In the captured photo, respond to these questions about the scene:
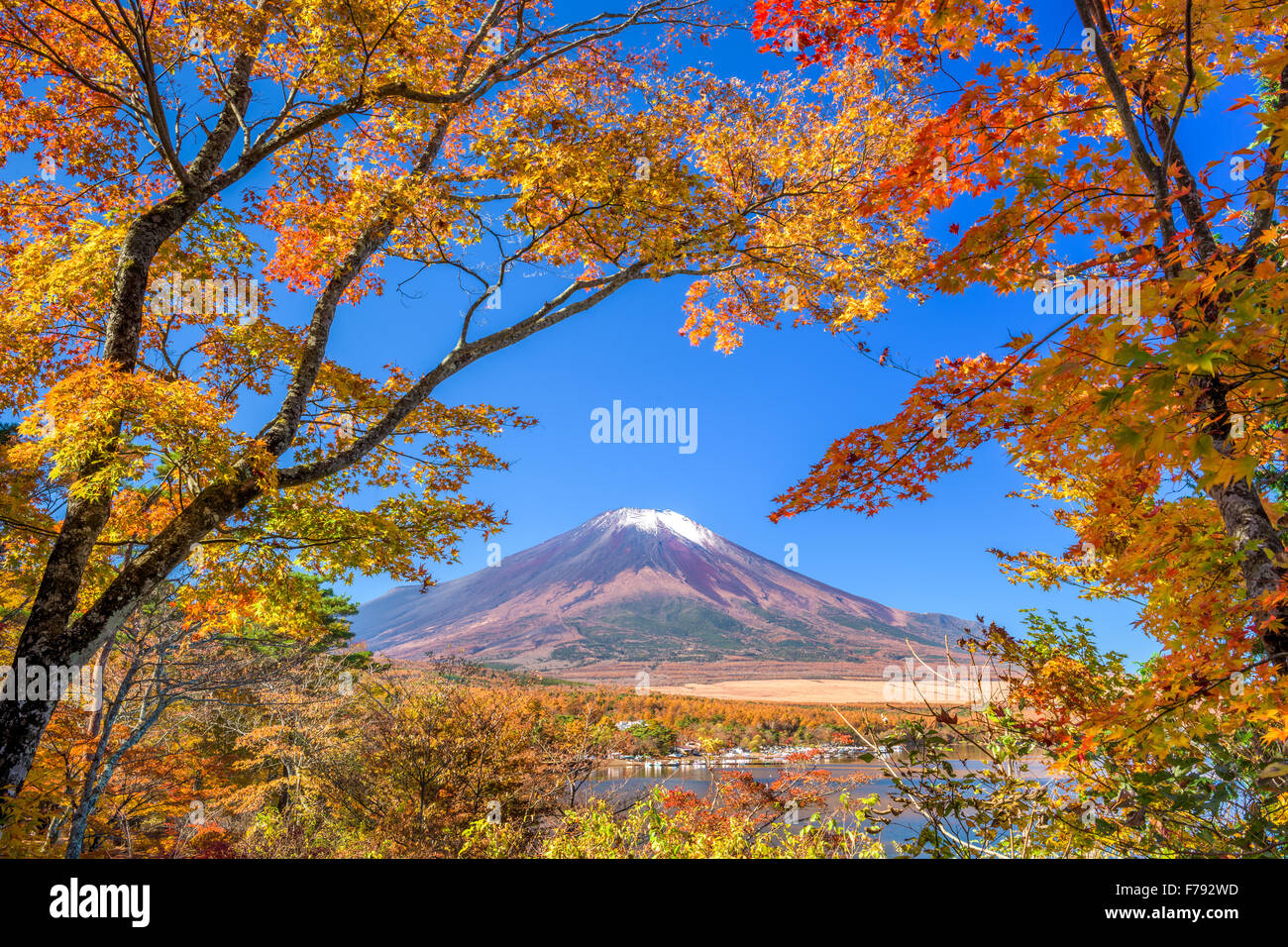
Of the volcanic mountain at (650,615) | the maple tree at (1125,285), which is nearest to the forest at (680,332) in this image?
the maple tree at (1125,285)

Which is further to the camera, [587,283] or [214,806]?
[214,806]

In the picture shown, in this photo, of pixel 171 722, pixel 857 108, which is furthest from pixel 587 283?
pixel 171 722

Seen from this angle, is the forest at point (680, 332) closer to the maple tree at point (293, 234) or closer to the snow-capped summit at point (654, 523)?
the maple tree at point (293, 234)

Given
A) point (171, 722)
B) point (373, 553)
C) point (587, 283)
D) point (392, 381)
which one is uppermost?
point (587, 283)

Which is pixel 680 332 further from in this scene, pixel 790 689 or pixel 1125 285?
pixel 790 689

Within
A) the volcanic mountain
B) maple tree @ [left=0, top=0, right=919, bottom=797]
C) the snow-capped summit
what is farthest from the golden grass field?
maple tree @ [left=0, top=0, right=919, bottom=797]

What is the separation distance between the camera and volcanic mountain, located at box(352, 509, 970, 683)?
2881 inches

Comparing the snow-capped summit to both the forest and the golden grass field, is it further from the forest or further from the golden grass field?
the forest

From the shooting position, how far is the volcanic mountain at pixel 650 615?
73.2 m

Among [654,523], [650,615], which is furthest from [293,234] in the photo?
[654,523]

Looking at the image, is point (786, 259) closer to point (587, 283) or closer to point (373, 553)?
point (587, 283)

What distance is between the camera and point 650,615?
86688mm

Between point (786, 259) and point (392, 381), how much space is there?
515 centimetres
